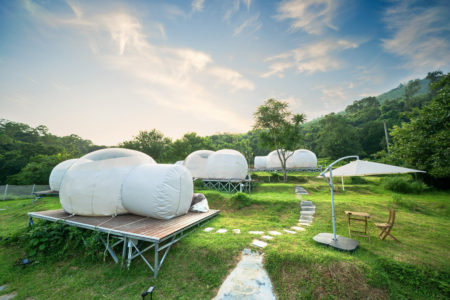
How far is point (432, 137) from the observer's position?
756 cm

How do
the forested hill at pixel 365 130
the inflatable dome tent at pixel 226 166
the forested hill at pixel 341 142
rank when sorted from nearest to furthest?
the forested hill at pixel 341 142, the inflatable dome tent at pixel 226 166, the forested hill at pixel 365 130

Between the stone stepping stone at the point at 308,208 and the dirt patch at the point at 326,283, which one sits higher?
the stone stepping stone at the point at 308,208

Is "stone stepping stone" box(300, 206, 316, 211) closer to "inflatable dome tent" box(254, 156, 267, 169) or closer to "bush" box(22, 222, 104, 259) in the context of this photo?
"bush" box(22, 222, 104, 259)

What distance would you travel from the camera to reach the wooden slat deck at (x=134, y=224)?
15.0 feet

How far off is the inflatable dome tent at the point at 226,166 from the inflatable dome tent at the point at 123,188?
30.7ft

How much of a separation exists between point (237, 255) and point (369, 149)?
44.0 m

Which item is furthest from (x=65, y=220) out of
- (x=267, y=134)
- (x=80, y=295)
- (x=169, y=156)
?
(x=169, y=156)

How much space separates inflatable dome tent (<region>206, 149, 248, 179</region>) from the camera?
15742 mm

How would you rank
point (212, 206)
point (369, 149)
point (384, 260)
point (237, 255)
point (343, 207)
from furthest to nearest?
point (369, 149), point (212, 206), point (343, 207), point (237, 255), point (384, 260)

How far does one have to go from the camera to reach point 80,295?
13.4 ft

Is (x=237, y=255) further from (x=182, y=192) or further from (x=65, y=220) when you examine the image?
(x=65, y=220)

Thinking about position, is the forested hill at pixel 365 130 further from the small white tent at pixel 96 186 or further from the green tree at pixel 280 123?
the small white tent at pixel 96 186

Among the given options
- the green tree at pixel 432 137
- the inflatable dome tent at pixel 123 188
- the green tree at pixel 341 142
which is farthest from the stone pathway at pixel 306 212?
the green tree at pixel 341 142

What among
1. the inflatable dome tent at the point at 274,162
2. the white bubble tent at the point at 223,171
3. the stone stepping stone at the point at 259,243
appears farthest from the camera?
the inflatable dome tent at the point at 274,162
